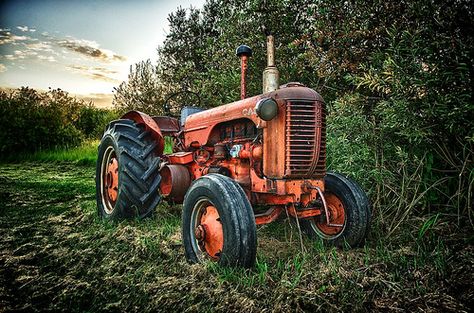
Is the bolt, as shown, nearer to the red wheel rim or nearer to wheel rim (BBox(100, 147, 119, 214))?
the red wheel rim

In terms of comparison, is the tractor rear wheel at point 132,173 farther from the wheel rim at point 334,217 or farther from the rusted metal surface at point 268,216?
the wheel rim at point 334,217

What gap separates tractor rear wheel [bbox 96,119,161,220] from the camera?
341cm

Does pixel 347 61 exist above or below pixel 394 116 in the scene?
above

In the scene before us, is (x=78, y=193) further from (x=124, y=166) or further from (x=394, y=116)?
(x=394, y=116)

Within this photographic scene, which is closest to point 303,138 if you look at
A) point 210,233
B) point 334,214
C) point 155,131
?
point 334,214

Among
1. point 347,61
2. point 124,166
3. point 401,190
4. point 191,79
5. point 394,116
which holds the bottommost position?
point 401,190

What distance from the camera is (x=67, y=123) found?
661 inches

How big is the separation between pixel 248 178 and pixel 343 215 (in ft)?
2.99

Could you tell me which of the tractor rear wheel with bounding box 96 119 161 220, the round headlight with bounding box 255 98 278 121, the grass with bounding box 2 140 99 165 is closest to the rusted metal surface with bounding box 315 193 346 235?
the round headlight with bounding box 255 98 278 121

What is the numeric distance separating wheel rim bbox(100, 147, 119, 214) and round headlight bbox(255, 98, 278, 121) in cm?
215

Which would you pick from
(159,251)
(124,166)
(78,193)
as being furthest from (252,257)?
(78,193)

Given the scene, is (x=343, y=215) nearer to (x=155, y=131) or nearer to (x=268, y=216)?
(x=268, y=216)

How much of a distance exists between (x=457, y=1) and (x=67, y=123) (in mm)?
17522

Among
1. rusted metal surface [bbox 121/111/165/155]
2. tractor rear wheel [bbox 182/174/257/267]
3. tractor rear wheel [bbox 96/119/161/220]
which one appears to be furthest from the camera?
rusted metal surface [bbox 121/111/165/155]
